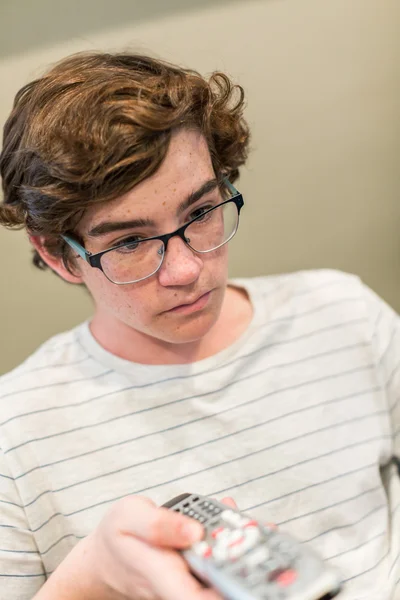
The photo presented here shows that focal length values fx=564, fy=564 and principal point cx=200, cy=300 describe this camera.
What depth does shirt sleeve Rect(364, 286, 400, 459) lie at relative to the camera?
0.97 meters

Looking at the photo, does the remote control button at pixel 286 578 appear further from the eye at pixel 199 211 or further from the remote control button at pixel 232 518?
the eye at pixel 199 211

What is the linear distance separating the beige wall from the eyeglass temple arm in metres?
0.39

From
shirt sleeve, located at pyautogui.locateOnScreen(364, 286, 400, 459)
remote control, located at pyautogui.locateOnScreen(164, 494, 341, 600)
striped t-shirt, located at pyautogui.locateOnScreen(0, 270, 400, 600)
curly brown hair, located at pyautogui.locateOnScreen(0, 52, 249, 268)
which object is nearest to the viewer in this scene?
remote control, located at pyautogui.locateOnScreen(164, 494, 341, 600)

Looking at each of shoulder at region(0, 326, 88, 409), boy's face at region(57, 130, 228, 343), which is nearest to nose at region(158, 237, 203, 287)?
boy's face at region(57, 130, 228, 343)

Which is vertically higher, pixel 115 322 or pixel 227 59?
pixel 227 59

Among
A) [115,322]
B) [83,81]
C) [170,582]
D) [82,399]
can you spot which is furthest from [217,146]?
[170,582]

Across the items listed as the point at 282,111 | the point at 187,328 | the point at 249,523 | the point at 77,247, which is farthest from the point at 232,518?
the point at 282,111

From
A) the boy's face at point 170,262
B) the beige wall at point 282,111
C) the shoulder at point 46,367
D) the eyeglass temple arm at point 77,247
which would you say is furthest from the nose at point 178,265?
the beige wall at point 282,111

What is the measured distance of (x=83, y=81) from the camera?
0.77 meters

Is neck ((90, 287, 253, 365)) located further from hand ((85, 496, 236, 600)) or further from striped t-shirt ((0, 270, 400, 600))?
hand ((85, 496, 236, 600))

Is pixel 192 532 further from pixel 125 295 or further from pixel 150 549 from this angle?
pixel 125 295

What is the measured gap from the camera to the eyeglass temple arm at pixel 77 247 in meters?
0.76

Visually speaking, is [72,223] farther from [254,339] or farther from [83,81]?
[254,339]

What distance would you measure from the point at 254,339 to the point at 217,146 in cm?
32
